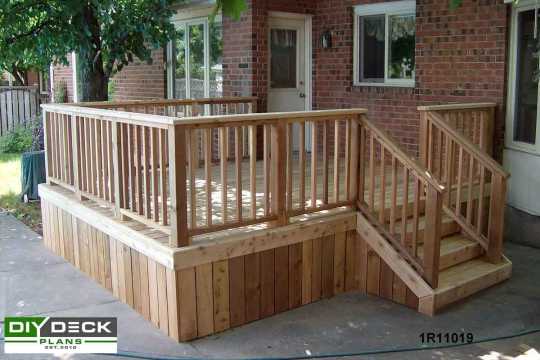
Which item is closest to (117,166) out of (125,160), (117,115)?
(125,160)

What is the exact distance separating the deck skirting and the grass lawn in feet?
8.06

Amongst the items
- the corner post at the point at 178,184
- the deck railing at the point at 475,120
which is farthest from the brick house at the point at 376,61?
the corner post at the point at 178,184

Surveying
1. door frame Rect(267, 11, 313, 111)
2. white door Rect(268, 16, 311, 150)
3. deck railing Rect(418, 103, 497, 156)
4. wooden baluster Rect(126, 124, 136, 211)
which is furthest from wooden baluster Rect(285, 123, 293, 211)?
door frame Rect(267, 11, 313, 111)

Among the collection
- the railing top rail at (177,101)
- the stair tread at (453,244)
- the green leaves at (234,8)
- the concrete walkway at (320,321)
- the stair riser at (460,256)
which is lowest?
the concrete walkway at (320,321)

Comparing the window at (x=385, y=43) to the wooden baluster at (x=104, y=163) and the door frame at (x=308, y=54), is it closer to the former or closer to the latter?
the door frame at (x=308, y=54)

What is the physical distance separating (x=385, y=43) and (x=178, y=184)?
5011mm

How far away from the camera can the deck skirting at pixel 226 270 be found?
15.3 ft

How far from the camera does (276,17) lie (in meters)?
9.15

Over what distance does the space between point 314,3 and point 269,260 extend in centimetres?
537

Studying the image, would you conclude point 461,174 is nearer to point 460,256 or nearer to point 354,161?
point 460,256

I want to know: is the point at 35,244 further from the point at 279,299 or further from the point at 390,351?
the point at 390,351

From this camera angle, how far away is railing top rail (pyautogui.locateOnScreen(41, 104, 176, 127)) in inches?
180

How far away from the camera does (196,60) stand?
408 inches

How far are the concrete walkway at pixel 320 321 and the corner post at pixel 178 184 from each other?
0.80 metres
